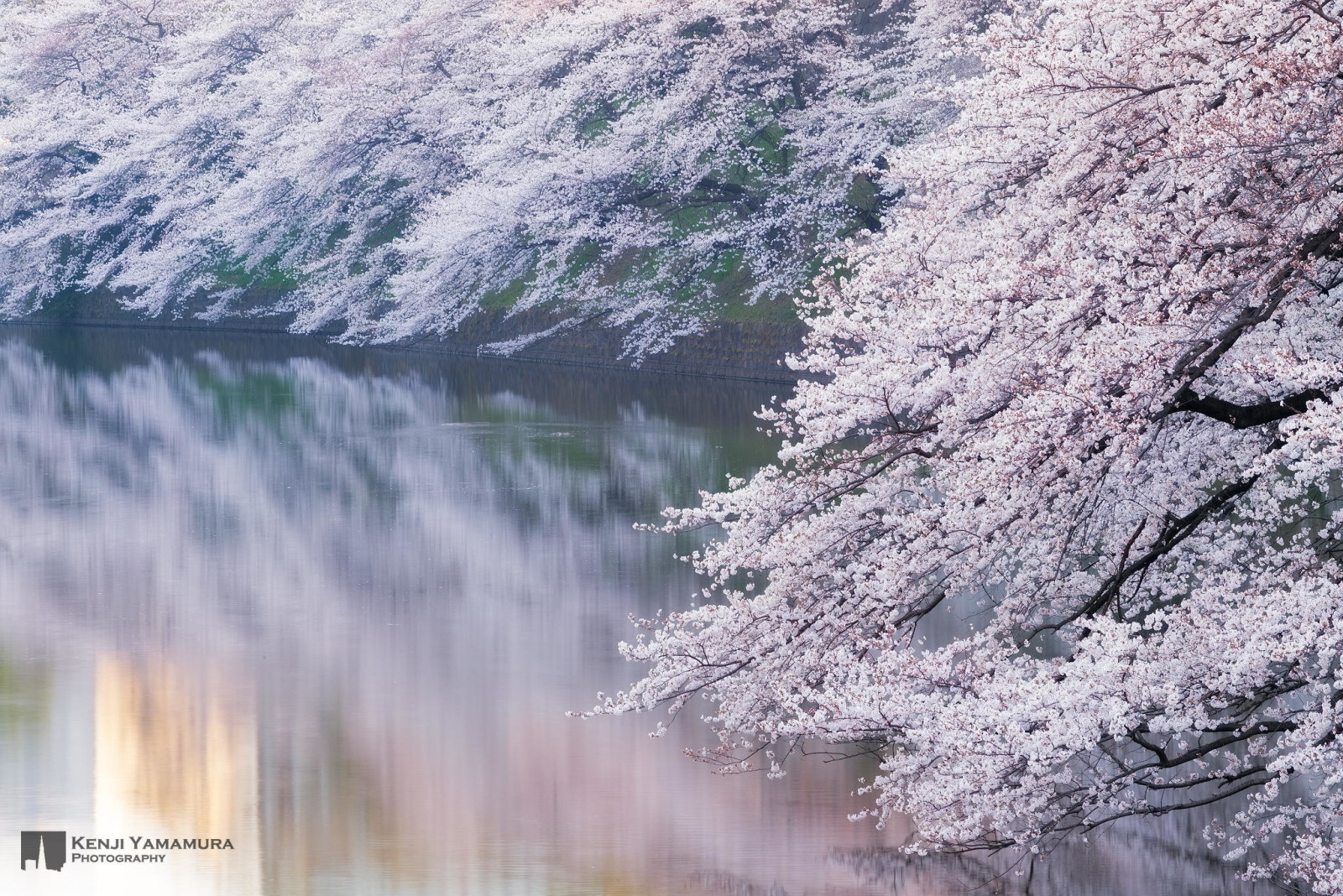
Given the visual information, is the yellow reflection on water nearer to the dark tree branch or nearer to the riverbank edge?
the dark tree branch

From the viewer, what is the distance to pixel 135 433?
25.6 m

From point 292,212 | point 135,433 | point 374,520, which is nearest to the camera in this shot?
point 374,520

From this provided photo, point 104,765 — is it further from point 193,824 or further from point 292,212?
point 292,212

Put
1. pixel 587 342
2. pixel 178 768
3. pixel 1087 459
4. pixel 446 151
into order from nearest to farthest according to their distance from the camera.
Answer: pixel 1087 459 < pixel 178 768 < pixel 587 342 < pixel 446 151

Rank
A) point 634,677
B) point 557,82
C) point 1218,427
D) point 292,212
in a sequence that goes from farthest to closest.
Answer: point 292,212
point 557,82
point 634,677
point 1218,427

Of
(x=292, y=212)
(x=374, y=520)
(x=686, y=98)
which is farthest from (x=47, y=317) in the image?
(x=374, y=520)

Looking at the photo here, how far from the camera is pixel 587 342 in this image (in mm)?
31469

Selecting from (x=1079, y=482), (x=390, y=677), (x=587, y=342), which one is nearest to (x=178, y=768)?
(x=390, y=677)

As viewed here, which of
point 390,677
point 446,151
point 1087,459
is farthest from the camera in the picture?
point 446,151

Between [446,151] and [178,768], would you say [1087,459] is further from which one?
[446,151]

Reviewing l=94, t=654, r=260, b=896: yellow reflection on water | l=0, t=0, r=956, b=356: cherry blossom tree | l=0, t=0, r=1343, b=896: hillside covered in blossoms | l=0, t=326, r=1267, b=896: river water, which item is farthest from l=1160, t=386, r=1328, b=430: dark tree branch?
l=0, t=0, r=956, b=356: cherry blossom tree

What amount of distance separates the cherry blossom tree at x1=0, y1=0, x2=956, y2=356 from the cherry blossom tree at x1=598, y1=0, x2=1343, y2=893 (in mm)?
16541

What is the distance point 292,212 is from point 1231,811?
31241mm

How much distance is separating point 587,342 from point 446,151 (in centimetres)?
552
